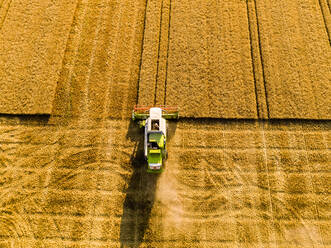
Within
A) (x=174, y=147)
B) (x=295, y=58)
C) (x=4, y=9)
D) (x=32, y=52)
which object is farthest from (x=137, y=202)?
(x=4, y=9)

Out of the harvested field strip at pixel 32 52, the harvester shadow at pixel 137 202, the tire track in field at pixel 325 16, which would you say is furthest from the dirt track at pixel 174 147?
the harvested field strip at pixel 32 52

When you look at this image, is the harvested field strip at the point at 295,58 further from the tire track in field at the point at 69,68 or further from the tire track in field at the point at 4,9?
the tire track in field at the point at 4,9

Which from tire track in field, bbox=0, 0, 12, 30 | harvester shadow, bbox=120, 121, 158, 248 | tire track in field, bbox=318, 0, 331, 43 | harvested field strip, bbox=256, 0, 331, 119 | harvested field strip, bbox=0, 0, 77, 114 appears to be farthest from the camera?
tire track in field, bbox=0, 0, 12, 30

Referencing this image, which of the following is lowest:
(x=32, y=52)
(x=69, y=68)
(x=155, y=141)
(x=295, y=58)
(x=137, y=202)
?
(x=137, y=202)

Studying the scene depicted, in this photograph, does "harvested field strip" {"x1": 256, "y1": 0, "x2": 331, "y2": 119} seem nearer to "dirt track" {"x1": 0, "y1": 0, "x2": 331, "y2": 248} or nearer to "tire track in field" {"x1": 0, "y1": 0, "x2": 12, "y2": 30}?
"dirt track" {"x1": 0, "y1": 0, "x2": 331, "y2": 248}

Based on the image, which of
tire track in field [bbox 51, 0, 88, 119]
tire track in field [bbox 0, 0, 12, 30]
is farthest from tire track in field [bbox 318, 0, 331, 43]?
tire track in field [bbox 0, 0, 12, 30]

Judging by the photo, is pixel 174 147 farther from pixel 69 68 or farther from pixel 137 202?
pixel 69 68

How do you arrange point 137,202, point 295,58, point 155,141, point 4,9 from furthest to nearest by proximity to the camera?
point 4,9 → point 295,58 → point 137,202 → point 155,141

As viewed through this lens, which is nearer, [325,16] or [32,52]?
[32,52]
